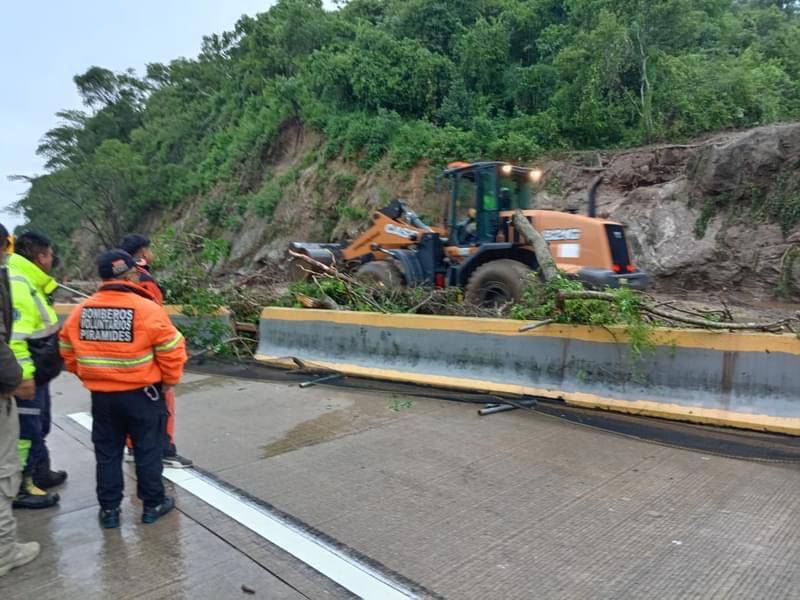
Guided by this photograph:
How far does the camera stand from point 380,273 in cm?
1065

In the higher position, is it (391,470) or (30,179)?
(30,179)

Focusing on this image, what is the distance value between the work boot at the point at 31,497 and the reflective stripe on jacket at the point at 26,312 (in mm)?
877

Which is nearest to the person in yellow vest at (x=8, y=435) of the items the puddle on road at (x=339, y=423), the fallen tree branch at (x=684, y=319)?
the puddle on road at (x=339, y=423)

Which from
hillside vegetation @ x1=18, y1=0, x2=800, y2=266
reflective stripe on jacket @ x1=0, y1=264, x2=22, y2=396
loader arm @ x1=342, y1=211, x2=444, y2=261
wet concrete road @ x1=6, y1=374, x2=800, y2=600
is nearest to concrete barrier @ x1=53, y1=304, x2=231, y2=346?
loader arm @ x1=342, y1=211, x2=444, y2=261

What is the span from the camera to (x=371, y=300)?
332 inches

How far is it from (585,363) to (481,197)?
493 cm

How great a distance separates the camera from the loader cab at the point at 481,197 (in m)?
9.97

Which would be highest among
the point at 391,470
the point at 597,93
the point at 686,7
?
the point at 686,7

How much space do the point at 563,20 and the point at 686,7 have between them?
485cm

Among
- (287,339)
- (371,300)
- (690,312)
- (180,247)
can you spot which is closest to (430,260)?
(371,300)

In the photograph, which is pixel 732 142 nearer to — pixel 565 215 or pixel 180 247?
pixel 565 215

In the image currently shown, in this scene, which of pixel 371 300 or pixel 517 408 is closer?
pixel 517 408

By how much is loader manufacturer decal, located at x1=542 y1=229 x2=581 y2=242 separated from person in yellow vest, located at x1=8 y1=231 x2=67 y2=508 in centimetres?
675

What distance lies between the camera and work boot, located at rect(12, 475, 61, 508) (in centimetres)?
407
